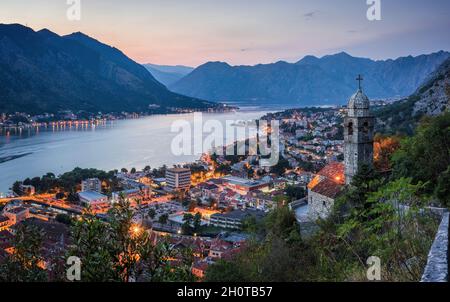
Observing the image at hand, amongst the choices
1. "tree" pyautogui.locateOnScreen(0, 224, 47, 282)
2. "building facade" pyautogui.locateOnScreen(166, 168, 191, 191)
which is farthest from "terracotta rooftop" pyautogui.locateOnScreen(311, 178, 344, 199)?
"building facade" pyautogui.locateOnScreen(166, 168, 191, 191)

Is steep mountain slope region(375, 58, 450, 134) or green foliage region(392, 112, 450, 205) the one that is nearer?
green foliage region(392, 112, 450, 205)

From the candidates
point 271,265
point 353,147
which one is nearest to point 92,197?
point 353,147

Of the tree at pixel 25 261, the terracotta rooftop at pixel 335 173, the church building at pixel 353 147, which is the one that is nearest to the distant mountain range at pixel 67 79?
the terracotta rooftop at pixel 335 173

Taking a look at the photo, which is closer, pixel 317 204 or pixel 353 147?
pixel 353 147

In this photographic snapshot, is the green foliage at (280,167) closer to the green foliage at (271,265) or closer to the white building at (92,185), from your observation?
the white building at (92,185)

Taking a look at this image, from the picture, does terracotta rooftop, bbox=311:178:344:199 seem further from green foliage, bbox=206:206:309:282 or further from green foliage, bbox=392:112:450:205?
green foliage, bbox=206:206:309:282

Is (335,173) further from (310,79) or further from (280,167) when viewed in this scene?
(310,79)
